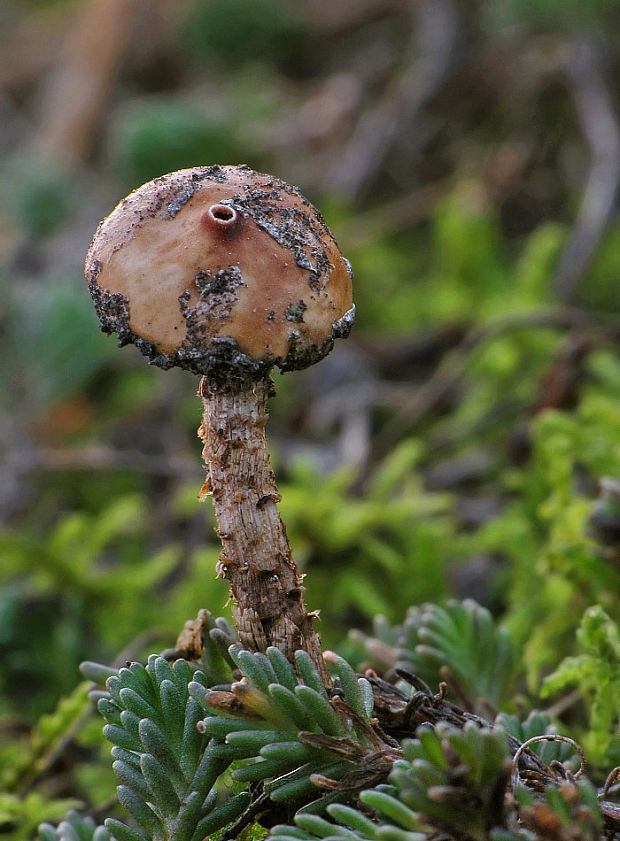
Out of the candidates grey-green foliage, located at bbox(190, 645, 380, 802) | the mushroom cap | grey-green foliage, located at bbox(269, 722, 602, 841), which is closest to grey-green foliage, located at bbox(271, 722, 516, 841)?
grey-green foliage, located at bbox(269, 722, 602, 841)

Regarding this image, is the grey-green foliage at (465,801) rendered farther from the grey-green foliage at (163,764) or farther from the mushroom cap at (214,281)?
the mushroom cap at (214,281)

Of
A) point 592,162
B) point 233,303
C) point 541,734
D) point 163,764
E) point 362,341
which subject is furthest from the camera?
point 592,162

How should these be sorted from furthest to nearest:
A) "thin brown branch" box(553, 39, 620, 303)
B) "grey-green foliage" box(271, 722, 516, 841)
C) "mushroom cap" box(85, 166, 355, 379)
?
1. "thin brown branch" box(553, 39, 620, 303)
2. "mushroom cap" box(85, 166, 355, 379)
3. "grey-green foliage" box(271, 722, 516, 841)

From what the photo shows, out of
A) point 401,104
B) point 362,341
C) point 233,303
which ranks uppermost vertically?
point 401,104

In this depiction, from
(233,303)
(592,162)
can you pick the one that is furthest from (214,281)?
(592,162)

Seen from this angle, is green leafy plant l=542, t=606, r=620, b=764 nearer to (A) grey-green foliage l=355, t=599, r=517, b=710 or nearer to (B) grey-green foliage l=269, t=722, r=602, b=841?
(A) grey-green foliage l=355, t=599, r=517, b=710

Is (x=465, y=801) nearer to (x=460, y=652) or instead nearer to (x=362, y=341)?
(x=460, y=652)

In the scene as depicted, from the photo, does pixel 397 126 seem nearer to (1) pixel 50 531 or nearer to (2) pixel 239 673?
(1) pixel 50 531

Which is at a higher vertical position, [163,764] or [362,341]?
[362,341]
